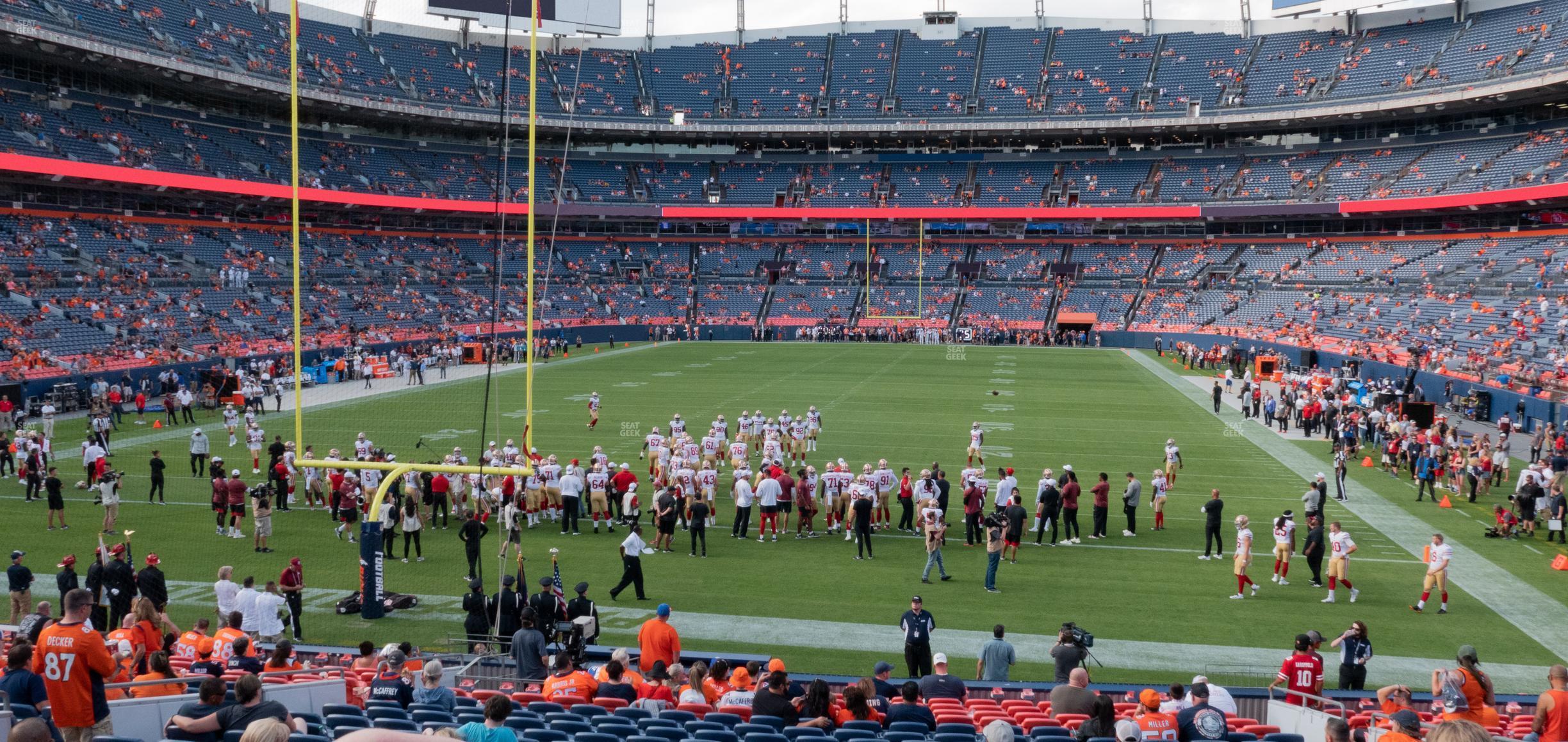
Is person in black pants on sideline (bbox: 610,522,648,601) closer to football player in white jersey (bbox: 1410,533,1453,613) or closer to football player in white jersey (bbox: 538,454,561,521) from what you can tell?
football player in white jersey (bbox: 538,454,561,521)

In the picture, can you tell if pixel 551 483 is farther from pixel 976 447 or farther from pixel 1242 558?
pixel 1242 558

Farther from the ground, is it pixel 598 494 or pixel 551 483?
pixel 551 483

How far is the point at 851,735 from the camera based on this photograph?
7.00m

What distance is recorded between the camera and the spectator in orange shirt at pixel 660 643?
968 cm

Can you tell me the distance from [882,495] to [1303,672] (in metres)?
8.31

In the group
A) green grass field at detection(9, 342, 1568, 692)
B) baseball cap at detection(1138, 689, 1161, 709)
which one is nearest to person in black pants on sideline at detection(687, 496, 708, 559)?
green grass field at detection(9, 342, 1568, 692)

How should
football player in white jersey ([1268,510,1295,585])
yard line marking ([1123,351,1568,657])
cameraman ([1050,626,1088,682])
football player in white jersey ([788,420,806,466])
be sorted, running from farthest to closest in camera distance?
football player in white jersey ([788,420,806,466]) < football player in white jersey ([1268,510,1295,585]) < yard line marking ([1123,351,1568,657]) < cameraman ([1050,626,1088,682])

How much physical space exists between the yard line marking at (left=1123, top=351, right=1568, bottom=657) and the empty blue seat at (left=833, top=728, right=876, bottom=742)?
9.38m

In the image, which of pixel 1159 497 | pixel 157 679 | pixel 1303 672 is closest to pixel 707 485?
pixel 1159 497

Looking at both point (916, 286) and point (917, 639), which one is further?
point (916, 286)

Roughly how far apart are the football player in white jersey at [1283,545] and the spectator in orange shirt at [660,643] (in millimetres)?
9005

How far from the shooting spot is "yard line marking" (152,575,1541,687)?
11461mm

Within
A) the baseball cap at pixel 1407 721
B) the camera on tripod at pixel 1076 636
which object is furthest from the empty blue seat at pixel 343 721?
the baseball cap at pixel 1407 721

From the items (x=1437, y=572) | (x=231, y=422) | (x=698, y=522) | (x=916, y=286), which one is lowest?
(x=1437, y=572)
